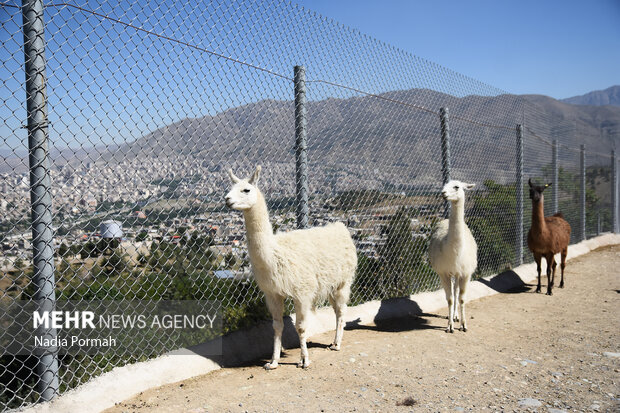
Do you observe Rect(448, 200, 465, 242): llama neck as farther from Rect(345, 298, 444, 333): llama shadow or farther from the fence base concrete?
the fence base concrete

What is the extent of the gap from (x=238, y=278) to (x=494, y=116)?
6.64m

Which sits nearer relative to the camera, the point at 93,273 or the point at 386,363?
the point at 93,273

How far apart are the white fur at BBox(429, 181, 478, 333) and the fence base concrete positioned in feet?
2.98

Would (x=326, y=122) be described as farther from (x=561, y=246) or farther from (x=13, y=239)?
(x=561, y=246)

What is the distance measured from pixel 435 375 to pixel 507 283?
5266mm

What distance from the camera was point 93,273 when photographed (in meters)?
3.50

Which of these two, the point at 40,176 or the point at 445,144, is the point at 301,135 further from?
the point at 445,144

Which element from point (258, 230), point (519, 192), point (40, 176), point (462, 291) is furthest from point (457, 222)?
point (519, 192)

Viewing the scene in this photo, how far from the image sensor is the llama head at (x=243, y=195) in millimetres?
3469

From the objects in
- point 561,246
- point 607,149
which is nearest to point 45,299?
point 561,246

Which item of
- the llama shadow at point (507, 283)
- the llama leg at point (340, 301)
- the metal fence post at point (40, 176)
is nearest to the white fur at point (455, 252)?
the llama leg at point (340, 301)

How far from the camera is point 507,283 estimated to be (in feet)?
27.2

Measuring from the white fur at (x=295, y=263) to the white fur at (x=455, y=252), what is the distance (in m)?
1.32

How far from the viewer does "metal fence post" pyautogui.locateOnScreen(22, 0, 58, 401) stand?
285 cm
